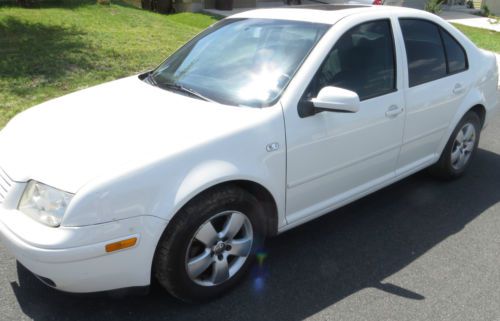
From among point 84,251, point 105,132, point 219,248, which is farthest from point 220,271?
point 105,132

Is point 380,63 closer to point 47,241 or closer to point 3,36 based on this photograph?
point 47,241

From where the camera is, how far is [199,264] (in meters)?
2.88

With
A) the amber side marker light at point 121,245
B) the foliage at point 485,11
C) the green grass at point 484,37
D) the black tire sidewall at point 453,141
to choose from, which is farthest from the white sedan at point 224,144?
the foliage at point 485,11

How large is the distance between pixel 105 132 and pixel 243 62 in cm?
112

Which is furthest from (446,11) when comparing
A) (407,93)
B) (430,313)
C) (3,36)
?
(430,313)

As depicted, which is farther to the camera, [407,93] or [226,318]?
[407,93]

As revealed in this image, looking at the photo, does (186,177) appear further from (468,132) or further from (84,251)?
(468,132)

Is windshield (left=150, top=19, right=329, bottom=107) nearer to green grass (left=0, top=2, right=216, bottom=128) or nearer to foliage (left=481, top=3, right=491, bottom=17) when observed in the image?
green grass (left=0, top=2, right=216, bottom=128)

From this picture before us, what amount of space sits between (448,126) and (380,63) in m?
1.08

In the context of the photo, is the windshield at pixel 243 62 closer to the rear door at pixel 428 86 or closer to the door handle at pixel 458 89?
the rear door at pixel 428 86

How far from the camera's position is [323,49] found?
10.8 feet

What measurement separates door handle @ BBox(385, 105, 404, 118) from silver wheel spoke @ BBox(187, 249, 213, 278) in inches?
67.0

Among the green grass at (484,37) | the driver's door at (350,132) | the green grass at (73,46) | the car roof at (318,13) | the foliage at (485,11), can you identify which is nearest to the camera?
the driver's door at (350,132)

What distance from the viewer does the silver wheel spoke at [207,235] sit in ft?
9.25
